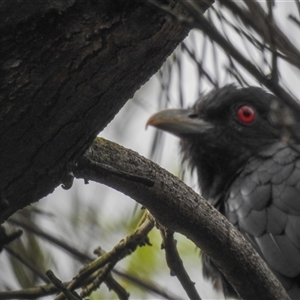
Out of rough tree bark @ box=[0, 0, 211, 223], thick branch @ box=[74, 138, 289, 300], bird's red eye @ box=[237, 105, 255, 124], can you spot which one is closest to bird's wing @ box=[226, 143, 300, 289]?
bird's red eye @ box=[237, 105, 255, 124]

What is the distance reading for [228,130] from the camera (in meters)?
5.32

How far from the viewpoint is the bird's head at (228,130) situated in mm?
5270

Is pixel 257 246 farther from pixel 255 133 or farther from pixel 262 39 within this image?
pixel 262 39

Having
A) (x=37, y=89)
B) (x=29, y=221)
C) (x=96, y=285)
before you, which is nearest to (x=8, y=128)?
(x=37, y=89)

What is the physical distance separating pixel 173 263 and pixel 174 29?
1.26m

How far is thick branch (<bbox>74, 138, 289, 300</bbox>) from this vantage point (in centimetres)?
263

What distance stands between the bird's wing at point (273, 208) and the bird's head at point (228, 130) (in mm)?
240

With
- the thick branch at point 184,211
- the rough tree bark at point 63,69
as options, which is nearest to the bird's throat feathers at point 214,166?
the thick branch at point 184,211

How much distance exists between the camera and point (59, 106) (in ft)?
7.18

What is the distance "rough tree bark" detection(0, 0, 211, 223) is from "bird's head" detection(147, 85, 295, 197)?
2.96 meters

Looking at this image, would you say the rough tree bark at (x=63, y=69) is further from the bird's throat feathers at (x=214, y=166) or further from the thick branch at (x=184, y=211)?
the bird's throat feathers at (x=214, y=166)

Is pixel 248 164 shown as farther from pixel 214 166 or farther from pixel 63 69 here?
pixel 63 69

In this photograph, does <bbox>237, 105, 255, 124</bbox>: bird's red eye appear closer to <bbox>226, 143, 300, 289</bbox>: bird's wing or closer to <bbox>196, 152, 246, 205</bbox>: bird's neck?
<bbox>196, 152, 246, 205</bbox>: bird's neck

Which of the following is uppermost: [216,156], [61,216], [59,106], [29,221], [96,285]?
[216,156]
